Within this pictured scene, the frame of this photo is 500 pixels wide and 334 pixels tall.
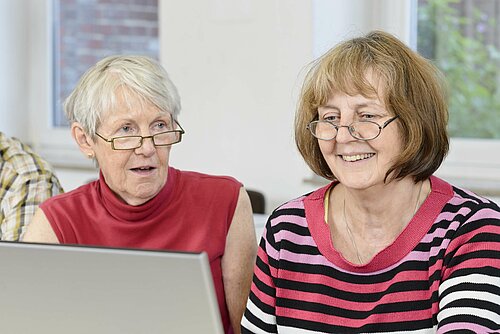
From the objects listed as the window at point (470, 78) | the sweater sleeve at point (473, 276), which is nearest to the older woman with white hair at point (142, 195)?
the sweater sleeve at point (473, 276)

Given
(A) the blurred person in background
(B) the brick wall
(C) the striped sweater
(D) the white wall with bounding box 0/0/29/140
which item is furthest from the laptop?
(D) the white wall with bounding box 0/0/29/140

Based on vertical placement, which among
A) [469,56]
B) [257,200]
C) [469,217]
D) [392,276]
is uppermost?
[469,56]

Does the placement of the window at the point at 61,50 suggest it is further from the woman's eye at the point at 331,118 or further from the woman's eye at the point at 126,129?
the woman's eye at the point at 331,118

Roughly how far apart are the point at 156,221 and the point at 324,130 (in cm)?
48

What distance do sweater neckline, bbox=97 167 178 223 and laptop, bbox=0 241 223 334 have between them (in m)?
0.84

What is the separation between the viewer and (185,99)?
11.2 ft

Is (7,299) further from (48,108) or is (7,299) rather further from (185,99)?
(48,108)

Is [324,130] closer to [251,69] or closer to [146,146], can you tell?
[146,146]

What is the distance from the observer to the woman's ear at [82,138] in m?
2.03

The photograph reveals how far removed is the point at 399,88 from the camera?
1652mm

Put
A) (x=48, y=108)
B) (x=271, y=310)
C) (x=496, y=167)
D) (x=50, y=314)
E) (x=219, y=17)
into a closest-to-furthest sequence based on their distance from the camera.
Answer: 1. (x=50, y=314)
2. (x=271, y=310)
3. (x=496, y=167)
4. (x=219, y=17)
5. (x=48, y=108)

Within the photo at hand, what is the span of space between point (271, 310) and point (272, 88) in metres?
1.49

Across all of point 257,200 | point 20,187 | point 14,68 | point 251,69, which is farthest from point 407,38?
point 14,68

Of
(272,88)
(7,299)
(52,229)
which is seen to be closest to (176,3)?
(272,88)
